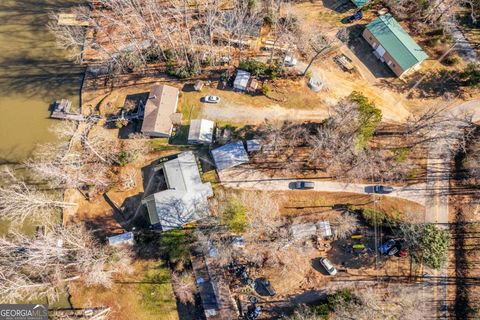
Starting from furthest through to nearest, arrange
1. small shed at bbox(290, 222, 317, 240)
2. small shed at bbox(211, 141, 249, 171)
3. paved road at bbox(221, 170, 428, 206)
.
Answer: small shed at bbox(211, 141, 249, 171)
paved road at bbox(221, 170, 428, 206)
small shed at bbox(290, 222, 317, 240)

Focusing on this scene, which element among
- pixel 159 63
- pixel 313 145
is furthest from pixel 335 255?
pixel 159 63

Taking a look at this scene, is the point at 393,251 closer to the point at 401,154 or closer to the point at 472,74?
the point at 401,154

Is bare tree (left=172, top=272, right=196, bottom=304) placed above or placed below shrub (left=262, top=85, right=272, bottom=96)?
below

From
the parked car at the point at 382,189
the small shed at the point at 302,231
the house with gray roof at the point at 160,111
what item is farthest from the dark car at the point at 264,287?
the house with gray roof at the point at 160,111

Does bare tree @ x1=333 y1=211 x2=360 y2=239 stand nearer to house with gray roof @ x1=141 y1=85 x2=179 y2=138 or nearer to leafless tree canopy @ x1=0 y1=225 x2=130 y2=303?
house with gray roof @ x1=141 y1=85 x2=179 y2=138

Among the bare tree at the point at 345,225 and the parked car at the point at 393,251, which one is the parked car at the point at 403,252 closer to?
the parked car at the point at 393,251

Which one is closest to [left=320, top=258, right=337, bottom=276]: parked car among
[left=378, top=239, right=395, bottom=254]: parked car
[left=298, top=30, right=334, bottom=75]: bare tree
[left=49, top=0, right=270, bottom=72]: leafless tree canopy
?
[left=378, top=239, right=395, bottom=254]: parked car

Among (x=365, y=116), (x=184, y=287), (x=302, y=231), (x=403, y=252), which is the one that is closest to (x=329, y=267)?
(x=302, y=231)
